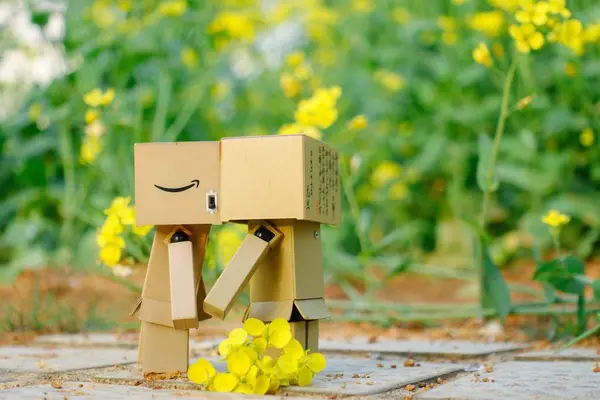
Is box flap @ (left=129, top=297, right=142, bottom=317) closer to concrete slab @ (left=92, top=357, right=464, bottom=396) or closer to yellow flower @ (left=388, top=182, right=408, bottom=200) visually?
concrete slab @ (left=92, top=357, right=464, bottom=396)

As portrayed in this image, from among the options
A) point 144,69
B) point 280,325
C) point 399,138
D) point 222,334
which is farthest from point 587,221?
point 280,325

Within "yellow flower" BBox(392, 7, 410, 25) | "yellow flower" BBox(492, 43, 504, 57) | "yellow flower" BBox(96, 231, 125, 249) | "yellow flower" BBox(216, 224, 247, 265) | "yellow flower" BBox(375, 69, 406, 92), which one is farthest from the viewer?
"yellow flower" BBox(392, 7, 410, 25)

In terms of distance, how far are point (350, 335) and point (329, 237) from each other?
3.02 ft

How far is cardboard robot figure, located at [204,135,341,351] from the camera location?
1.63 m

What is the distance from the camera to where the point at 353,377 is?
170 cm

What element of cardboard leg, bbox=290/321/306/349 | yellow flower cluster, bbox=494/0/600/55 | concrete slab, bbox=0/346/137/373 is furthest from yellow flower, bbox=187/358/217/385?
yellow flower cluster, bbox=494/0/600/55

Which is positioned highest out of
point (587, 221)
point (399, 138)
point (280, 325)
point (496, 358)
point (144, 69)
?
point (144, 69)

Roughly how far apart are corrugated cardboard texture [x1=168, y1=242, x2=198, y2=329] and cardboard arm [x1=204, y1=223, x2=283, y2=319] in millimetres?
45

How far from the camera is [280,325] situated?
1.56 m

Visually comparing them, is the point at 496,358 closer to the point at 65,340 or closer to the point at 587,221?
the point at 65,340

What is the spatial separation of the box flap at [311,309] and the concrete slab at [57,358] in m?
0.54

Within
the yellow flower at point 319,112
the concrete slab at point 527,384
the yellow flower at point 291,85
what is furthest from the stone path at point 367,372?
the yellow flower at point 291,85

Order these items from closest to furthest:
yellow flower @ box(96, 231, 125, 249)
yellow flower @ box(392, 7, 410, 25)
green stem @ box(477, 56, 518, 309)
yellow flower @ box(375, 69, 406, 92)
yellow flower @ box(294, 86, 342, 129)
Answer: yellow flower @ box(96, 231, 125, 249) → green stem @ box(477, 56, 518, 309) → yellow flower @ box(294, 86, 342, 129) → yellow flower @ box(375, 69, 406, 92) → yellow flower @ box(392, 7, 410, 25)

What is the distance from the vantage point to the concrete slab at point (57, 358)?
194cm
